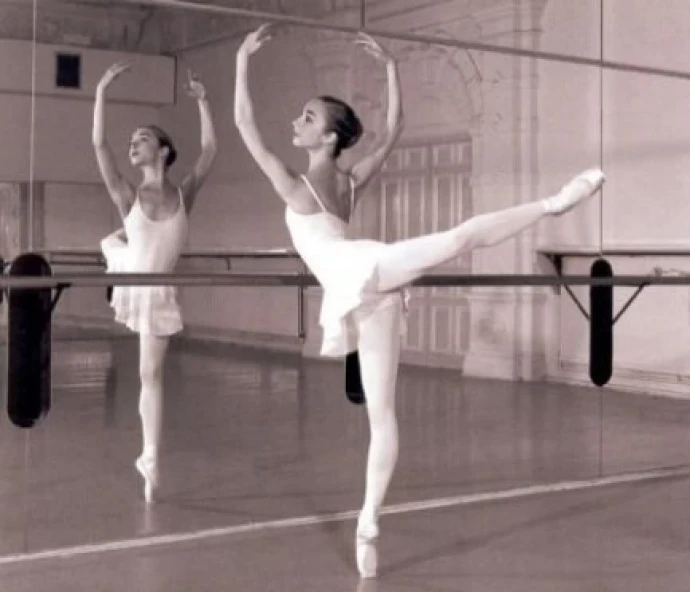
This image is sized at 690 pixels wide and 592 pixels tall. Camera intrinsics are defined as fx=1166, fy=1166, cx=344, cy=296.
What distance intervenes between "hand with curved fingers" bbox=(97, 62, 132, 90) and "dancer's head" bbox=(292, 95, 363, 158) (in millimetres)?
778

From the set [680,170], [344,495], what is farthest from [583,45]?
[344,495]

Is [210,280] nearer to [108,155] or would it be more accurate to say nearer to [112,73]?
[108,155]

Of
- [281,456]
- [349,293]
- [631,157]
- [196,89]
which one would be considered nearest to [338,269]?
[349,293]

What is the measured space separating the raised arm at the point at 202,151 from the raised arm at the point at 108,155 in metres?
0.22

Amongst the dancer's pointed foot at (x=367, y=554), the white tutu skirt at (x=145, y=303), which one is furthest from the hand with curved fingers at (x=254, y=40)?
the dancer's pointed foot at (x=367, y=554)

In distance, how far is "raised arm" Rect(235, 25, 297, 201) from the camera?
3.56 meters

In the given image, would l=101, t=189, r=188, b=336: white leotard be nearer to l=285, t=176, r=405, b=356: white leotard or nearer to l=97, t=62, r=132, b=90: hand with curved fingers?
l=97, t=62, r=132, b=90: hand with curved fingers

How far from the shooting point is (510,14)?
8422 millimetres

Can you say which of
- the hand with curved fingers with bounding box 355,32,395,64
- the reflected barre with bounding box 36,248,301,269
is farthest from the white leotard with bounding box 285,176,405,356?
the reflected barre with bounding box 36,248,301,269

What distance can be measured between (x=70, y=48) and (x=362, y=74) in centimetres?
328

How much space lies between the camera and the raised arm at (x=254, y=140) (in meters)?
3.56

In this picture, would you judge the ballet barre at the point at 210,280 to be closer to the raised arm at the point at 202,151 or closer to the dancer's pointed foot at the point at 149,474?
the raised arm at the point at 202,151

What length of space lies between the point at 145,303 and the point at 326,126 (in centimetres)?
110

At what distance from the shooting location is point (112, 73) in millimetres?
4090
